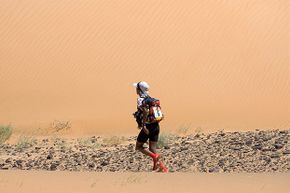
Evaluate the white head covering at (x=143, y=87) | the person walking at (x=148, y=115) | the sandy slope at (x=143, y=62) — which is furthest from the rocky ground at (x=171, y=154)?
the sandy slope at (x=143, y=62)

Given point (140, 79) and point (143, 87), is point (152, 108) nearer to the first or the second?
point (143, 87)

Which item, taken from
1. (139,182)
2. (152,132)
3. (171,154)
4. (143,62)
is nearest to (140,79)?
(143,62)

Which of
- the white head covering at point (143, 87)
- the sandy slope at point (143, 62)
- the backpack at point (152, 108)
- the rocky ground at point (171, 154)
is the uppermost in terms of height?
the sandy slope at point (143, 62)

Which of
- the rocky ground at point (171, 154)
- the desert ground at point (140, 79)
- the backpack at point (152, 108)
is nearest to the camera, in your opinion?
the backpack at point (152, 108)

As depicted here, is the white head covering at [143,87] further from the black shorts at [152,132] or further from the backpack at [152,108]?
the black shorts at [152,132]

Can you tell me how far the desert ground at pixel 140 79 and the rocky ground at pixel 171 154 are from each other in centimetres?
3

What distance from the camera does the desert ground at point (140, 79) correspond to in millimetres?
13383

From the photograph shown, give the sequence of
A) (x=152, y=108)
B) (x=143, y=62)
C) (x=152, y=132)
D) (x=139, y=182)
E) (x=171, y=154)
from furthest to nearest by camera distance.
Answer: (x=143, y=62)
(x=171, y=154)
(x=152, y=132)
(x=152, y=108)
(x=139, y=182)

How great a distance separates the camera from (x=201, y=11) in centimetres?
2498

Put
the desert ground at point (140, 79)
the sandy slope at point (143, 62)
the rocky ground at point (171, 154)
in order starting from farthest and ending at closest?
the sandy slope at point (143, 62)
the desert ground at point (140, 79)
the rocky ground at point (171, 154)

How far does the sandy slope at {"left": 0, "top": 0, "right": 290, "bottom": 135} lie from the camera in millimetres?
19500

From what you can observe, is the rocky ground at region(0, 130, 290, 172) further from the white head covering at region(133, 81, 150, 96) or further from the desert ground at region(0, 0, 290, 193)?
the white head covering at region(133, 81, 150, 96)

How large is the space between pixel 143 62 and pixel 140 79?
999 mm

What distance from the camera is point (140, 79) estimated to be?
21.8 metres
